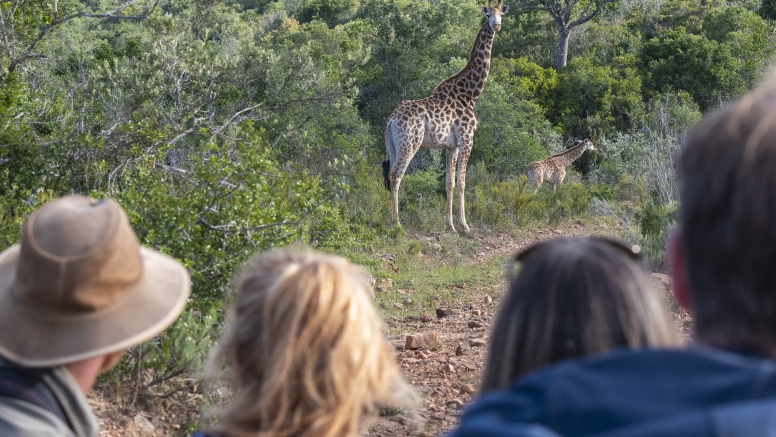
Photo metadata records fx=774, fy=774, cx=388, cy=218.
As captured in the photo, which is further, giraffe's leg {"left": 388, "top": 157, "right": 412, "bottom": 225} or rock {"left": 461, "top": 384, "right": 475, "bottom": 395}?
giraffe's leg {"left": 388, "top": 157, "right": 412, "bottom": 225}

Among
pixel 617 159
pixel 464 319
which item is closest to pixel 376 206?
pixel 464 319

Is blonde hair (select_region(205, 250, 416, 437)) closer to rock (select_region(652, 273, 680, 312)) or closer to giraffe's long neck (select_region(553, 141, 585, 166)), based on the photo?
rock (select_region(652, 273, 680, 312))

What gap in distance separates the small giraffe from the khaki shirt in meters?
10.3

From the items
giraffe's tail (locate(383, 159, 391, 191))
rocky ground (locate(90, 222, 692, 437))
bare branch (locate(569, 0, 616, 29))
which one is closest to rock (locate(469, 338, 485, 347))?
rocky ground (locate(90, 222, 692, 437))

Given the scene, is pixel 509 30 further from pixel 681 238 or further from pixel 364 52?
pixel 681 238

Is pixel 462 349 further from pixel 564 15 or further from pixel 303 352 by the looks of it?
pixel 564 15

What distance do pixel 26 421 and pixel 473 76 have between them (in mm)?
9737

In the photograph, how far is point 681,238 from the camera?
1.10 meters

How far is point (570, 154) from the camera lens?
1298 centimetres

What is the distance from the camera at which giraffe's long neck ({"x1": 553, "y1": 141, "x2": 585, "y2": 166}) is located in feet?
41.5

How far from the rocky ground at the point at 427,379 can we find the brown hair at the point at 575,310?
2.85 meters

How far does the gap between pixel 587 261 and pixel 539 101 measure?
555 inches

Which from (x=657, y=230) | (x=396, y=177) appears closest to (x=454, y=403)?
(x=657, y=230)

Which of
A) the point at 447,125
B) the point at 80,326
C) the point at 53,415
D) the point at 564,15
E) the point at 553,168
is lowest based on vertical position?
the point at 553,168
